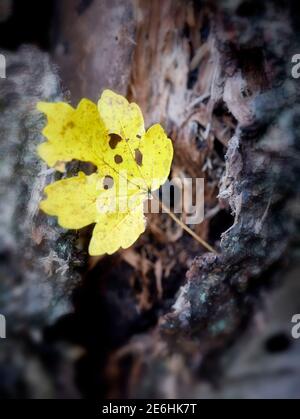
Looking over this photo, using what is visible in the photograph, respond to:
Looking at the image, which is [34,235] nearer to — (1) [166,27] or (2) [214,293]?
(2) [214,293]

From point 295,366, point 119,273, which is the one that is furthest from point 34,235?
point 295,366

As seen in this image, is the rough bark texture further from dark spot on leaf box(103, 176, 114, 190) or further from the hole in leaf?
the hole in leaf

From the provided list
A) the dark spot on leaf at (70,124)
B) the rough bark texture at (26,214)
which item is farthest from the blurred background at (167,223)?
the dark spot on leaf at (70,124)

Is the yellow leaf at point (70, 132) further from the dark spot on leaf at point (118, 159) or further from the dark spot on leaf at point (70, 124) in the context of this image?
the dark spot on leaf at point (118, 159)

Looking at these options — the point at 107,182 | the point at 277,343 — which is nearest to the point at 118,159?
the point at 107,182

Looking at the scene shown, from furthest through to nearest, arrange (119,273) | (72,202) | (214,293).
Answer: (119,273), (214,293), (72,202)

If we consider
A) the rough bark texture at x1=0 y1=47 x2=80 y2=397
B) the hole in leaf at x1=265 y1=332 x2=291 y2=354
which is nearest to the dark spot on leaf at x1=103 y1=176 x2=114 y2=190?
the rough bark texture at x1=0 y1=47 x2=80 y2=397
